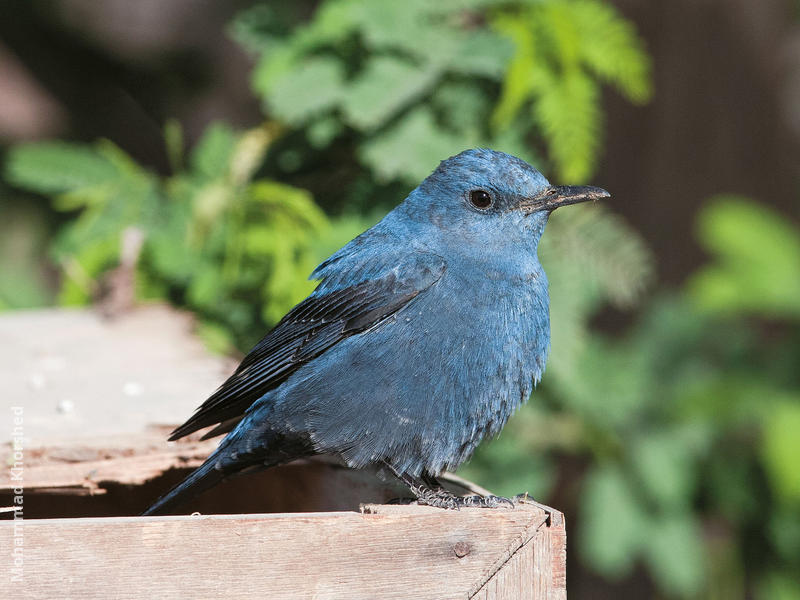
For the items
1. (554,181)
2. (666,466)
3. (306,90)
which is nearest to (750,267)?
(666,466)

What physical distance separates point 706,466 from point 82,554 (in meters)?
3.90

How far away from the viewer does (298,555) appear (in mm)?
2098

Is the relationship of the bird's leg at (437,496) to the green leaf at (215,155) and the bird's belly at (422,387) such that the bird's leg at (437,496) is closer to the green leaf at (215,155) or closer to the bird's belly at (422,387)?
the bird's belly at (422,387)

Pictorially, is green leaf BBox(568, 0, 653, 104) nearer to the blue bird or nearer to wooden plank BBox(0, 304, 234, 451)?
the blue bird

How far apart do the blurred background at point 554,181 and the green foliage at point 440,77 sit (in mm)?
12

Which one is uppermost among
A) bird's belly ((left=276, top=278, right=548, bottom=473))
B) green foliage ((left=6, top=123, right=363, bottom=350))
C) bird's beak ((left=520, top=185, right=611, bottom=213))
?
green foliage ((left=6, top=123, right=363, bottom=350))

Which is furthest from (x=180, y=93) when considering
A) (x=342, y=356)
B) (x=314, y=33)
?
(x=342, y=356)

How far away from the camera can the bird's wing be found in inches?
104

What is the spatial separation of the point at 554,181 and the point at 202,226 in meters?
1.52

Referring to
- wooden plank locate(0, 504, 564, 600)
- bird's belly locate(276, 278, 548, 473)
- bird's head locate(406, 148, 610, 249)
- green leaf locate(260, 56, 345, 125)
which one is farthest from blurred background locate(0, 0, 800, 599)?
wooden plank locate(0, 504, 564, 600)

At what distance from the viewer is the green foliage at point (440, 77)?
3912 mm

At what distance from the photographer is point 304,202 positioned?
13.1 feet

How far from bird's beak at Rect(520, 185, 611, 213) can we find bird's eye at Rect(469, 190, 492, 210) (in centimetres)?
9

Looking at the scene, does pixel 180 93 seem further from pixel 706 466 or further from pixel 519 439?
pixel 706 466
